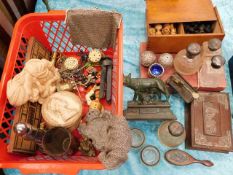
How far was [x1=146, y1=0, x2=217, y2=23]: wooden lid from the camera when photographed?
36.0 inches

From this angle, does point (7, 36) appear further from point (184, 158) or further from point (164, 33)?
point (184, 158)

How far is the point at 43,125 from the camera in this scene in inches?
30.9

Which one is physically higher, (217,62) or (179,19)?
(179,19)

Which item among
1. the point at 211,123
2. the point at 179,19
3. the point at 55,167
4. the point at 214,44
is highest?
the point at 179,19

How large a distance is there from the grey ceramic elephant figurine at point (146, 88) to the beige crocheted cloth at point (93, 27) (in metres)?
0.14

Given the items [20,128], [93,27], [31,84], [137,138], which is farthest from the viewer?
[137,138]

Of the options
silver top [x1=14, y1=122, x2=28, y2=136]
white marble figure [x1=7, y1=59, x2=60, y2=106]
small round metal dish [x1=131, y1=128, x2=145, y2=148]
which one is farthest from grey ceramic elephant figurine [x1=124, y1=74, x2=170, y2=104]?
silver top [x1=14, y1=122, x2=28, y2=136]

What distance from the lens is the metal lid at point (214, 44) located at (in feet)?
2.70

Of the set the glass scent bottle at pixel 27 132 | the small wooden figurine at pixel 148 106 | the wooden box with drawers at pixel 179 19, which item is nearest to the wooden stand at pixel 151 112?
the small wooden figurine at pixel 148 106

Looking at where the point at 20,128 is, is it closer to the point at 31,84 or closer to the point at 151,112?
the point at 31,84

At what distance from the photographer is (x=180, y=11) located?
3.05ft

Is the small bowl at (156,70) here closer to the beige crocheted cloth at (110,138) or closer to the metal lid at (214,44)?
the metal lid at (214,44)

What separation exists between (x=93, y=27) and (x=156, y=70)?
273mm

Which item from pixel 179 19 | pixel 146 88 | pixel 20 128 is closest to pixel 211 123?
pixel 146 88
